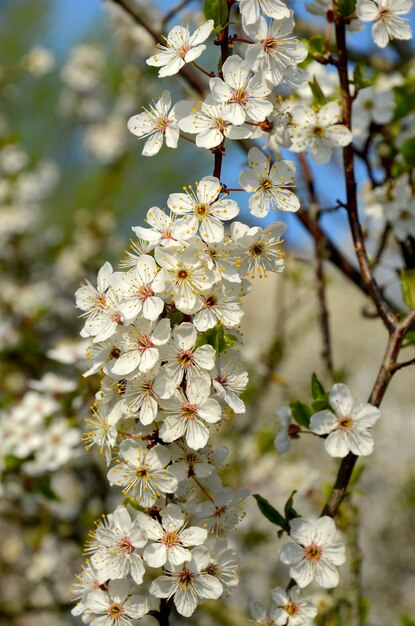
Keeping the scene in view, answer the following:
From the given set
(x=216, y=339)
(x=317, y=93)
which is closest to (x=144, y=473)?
(x=216, y=339)

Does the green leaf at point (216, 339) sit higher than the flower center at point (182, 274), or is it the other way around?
the flower center at point (182, 274)

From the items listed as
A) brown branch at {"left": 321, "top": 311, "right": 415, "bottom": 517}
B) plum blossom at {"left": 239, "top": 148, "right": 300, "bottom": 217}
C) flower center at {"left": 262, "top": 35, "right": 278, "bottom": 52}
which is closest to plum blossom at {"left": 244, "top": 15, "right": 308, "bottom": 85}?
flower center at {"left": 262, "top": 35, "right": 278, "bottom": 52}

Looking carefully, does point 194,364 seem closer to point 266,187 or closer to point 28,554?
point 266,187

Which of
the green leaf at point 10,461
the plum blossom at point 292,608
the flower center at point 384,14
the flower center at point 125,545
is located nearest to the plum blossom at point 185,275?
the flower center at point 125,545

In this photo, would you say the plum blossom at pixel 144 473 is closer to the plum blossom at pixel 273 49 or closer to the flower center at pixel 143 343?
the flower center at pixel 143 343

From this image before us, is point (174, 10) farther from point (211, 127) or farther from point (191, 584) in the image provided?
point (191, 584)

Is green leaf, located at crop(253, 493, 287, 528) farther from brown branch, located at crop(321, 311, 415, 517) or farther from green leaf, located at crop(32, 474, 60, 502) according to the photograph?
green leaf, located at crop(32, 474, 60, 502)

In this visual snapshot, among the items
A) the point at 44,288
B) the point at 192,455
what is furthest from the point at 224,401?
the point at 44,288
